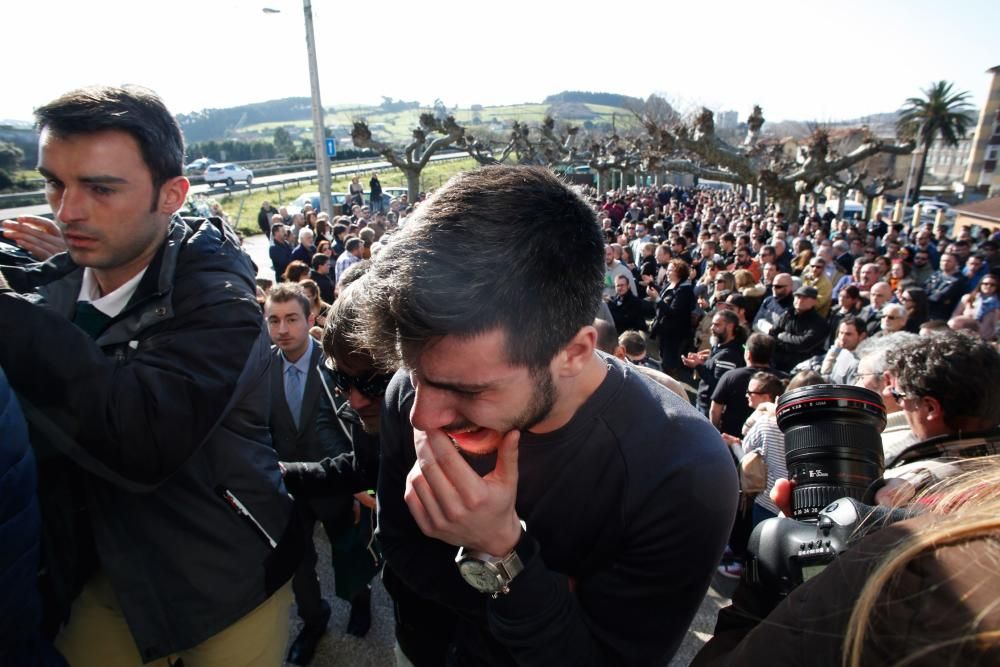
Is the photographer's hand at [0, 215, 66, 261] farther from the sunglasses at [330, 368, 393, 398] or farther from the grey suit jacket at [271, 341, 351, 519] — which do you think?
the grey suit jacket at [271, 341, 351, 519]

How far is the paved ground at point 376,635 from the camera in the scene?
3.12 metres

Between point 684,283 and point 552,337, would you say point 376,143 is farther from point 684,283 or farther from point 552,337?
point 552,337

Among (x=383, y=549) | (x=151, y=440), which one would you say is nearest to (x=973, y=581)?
(x=383, y=549)

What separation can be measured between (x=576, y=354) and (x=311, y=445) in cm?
216

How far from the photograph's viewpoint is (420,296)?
1176mm

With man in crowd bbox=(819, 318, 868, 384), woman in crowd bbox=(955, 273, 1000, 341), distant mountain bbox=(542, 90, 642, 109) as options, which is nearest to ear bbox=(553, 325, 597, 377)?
man in crowd bbox=(819, 318, 868, 384)

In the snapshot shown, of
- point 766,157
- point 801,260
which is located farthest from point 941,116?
point 801,260

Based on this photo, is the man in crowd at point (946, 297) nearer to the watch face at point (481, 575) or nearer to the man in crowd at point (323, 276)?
the man in crowd at point (323, 276)

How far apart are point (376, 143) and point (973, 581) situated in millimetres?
23986

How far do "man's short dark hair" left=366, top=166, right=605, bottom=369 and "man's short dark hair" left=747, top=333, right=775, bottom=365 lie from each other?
3.82 meters

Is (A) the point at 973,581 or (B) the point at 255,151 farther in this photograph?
(B) the point at 255,151

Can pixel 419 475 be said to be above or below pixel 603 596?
above

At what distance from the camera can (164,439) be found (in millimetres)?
1437

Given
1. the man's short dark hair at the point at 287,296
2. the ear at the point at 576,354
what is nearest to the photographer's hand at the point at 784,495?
the ear at the point at 576,354
